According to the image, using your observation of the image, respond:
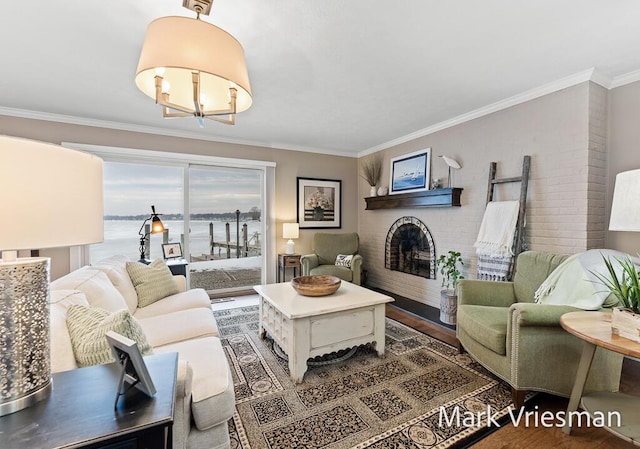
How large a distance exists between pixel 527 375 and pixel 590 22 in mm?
2303

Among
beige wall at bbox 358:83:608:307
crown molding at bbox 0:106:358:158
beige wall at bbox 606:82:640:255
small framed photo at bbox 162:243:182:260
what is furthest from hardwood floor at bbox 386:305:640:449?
crown molding at bbox 0:106:358:158

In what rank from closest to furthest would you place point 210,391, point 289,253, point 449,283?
point 210,391 < point 449,283 < point 289,253

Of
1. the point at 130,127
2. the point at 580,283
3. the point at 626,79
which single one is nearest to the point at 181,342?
the point at 580,283

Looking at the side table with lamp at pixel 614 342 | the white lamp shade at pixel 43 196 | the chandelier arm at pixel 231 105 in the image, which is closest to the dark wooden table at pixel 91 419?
the white lamp shade at pixel 43 196

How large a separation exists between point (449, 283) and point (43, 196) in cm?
376

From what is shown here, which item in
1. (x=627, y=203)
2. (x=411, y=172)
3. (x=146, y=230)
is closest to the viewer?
(x=627, y=203)

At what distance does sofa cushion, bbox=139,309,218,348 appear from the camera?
1820mm

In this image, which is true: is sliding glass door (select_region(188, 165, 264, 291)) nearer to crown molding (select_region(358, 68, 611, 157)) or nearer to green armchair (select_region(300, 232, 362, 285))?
green armchair (select_region(300, 232, 362, 285))

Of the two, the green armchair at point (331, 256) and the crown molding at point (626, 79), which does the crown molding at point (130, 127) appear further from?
the crown molding at point (626, 79)

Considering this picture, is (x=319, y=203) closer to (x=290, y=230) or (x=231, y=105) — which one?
(x=290, y=230)

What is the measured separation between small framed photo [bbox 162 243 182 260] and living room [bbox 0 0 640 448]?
3.48 feet

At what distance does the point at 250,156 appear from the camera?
4.47 meters

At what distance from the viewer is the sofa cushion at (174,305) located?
233 cm

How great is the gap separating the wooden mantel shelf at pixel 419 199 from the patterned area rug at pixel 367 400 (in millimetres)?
1729
